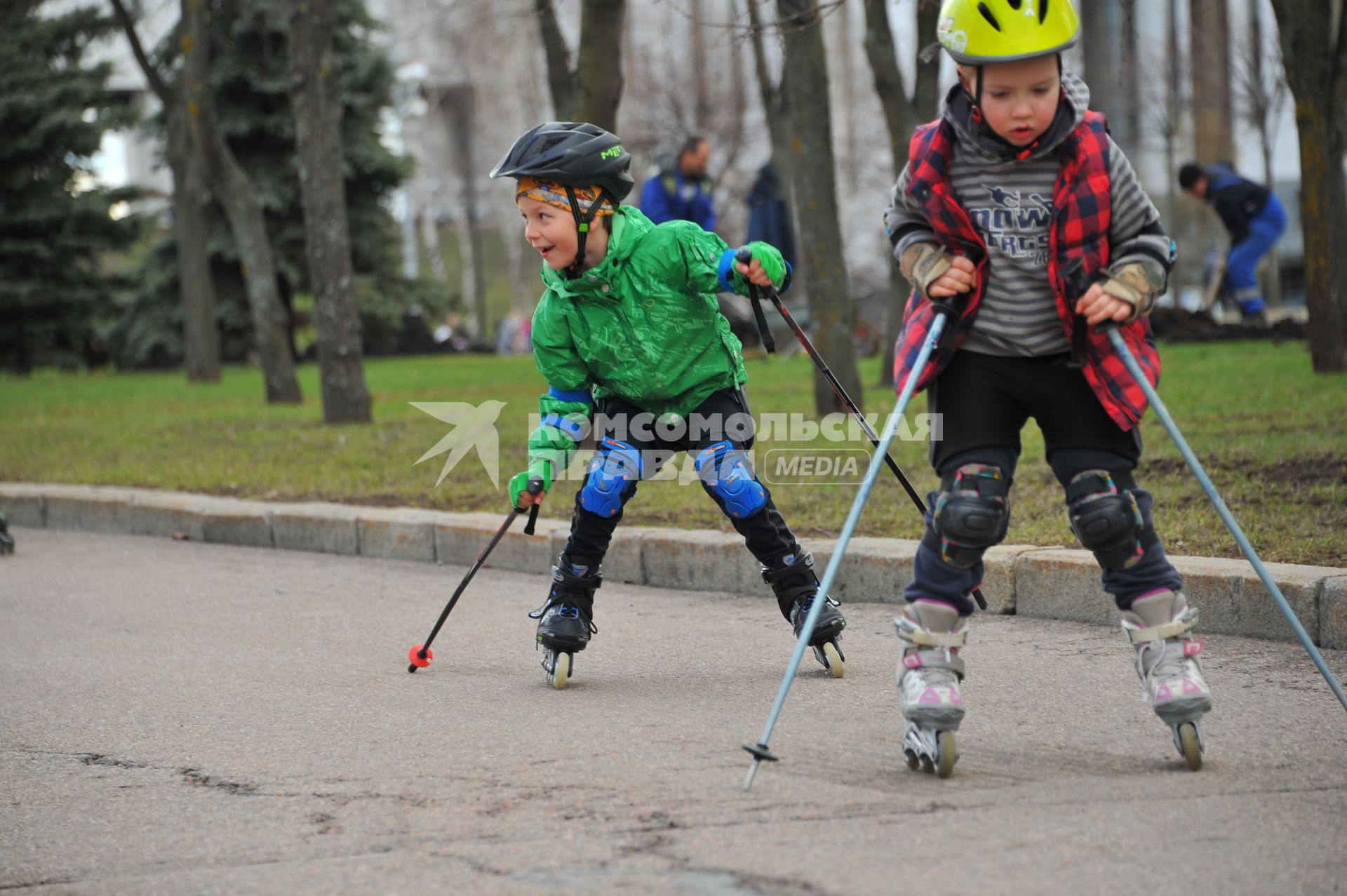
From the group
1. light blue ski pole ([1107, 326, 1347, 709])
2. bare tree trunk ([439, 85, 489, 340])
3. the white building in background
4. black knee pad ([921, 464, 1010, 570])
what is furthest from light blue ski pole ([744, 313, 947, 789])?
bare tree trunk ([439, 85, 489, 340])

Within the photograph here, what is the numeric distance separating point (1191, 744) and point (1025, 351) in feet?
3.19

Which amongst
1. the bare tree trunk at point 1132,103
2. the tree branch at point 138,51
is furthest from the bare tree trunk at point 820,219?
the bare tree trunk at point 1132,103

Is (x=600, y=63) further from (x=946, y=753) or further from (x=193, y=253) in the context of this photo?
(x=193, y=253)

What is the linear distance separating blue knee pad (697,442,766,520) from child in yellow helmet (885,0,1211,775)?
3.31 ft

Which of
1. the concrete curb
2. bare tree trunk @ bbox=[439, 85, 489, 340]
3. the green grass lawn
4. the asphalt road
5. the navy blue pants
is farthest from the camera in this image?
bare tree trunk @ bbox=[439, 85, 489, 340]

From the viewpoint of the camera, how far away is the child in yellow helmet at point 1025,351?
345 cm

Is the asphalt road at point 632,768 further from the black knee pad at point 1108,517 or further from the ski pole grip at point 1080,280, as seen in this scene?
the ski pole grip at point 1080,280

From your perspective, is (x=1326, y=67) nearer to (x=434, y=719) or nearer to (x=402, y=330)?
(x=434, y=719)

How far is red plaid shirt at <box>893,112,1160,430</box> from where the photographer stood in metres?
3.45

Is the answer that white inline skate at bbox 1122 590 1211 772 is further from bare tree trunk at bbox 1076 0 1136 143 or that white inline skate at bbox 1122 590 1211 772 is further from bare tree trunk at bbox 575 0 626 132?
bare tree trunk at bbox 1076 0 1136 143

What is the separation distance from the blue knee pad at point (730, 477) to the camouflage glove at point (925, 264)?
42.5 inches

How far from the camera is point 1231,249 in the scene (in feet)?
51.5

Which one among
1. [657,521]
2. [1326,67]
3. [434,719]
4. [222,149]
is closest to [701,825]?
[434,719]

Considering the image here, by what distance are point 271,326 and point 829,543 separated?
36.2ft
